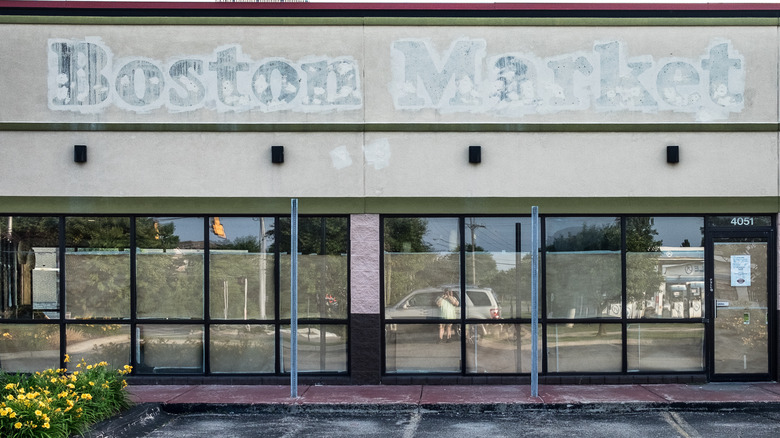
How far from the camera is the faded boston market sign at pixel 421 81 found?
38.4 ft

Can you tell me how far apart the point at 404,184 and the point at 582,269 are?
10.7 ft

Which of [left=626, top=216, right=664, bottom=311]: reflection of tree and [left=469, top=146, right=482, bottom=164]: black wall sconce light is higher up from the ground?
[left=469, top=146, right=482, bottom=164]: black wall sconce light

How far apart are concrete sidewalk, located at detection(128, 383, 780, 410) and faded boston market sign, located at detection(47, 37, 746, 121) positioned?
4.43m

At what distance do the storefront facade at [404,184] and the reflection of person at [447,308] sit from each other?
23 mm

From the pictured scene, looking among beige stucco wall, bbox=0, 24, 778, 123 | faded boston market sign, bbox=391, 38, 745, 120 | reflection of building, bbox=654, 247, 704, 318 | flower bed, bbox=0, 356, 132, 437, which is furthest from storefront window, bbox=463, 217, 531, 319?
flower bed, bbox=0, 356, 132, 437

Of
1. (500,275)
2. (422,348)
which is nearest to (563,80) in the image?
(500,275)

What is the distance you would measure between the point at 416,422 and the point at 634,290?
452cm

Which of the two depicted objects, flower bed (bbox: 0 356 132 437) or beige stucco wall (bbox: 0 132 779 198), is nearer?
flower bed (bbox: 0 356 132 437)

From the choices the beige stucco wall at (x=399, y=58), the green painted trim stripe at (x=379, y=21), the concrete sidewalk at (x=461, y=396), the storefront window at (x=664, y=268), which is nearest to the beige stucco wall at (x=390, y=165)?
the beige stucco wall at (x=399, y=58)

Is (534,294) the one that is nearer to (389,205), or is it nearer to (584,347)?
(584,347)

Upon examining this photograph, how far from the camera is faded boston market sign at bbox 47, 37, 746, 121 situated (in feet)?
38.4

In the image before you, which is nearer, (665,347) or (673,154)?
(673,154)

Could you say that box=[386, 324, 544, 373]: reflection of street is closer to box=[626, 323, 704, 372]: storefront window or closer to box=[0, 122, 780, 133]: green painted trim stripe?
box=[626, 323, 704, 372]: storefront window

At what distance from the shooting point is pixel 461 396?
10.7 m
